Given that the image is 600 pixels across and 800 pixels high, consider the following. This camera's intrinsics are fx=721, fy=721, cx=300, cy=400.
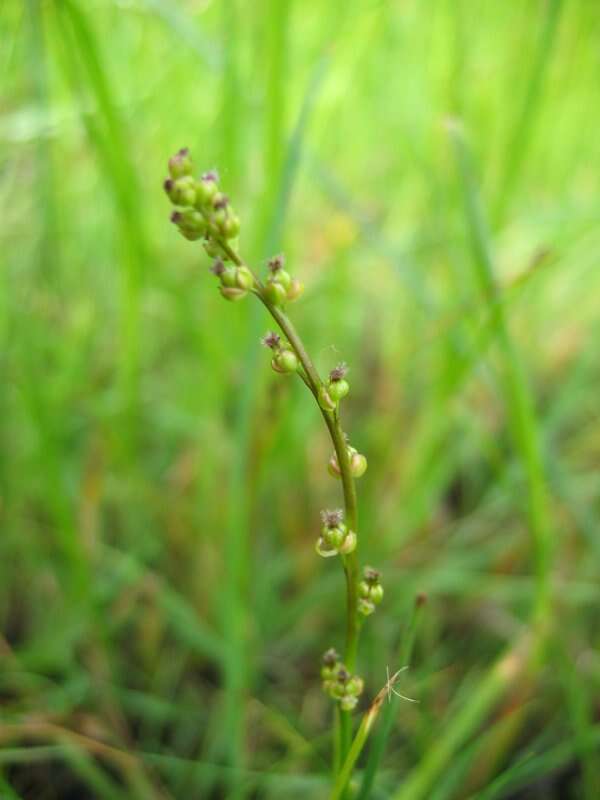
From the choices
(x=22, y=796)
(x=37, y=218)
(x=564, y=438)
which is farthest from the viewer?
(x=564, y=438)

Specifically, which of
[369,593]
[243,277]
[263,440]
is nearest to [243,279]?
[243,277]

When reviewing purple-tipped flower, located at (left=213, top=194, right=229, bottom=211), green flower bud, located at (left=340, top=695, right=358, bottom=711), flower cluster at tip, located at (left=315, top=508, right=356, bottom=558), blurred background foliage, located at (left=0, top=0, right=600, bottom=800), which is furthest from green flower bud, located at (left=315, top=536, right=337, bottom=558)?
blurred background foliage, located at (left=0, top=0, right=600, bottom=800)

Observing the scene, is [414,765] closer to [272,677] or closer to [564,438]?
[272,677]

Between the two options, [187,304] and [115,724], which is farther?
[187,304]

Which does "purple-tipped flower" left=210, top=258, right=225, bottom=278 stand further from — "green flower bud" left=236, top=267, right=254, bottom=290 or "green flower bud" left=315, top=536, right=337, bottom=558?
"green flower bud" left=315, top=536, right=337, bottom=558

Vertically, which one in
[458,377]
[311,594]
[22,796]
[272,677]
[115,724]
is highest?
[458,377]

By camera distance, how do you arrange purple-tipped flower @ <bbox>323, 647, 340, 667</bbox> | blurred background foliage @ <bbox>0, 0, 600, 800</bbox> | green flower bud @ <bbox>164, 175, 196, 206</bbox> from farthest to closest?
blurred background foliage @ <bbox>0, 0, 600, 800</bbox>, purple-tipped flower @ <bbox>323, 647, 340, 667</bbox>, green flower bud @ <bbox>164, 175, 196, 206</bbox>

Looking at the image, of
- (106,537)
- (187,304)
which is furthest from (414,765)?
(187,304)
